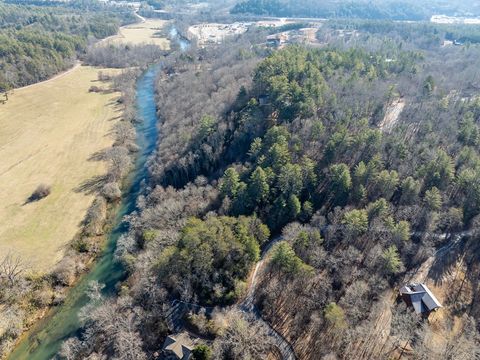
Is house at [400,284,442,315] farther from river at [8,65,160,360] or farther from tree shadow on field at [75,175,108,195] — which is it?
tree shadow on field at [75,175,108,195]

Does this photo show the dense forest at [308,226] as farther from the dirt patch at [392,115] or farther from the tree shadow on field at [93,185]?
the tree shadow on field at [93,185]

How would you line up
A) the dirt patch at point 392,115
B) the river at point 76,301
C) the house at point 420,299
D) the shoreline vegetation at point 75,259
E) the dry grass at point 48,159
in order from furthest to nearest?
the dirt patch at point 392,115, the dry grass at point 48,159, the shoreline vegetation at point 75,259, the river at point 76,301, the house at point 420,299

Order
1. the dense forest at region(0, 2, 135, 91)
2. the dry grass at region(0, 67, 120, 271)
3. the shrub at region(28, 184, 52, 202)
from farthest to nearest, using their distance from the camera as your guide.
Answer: the dense forest at region(0, 2, 135, 91)
the shrub at region(28, 184, 52, 202)
the dry grass at region(0, 67, 120, 271)

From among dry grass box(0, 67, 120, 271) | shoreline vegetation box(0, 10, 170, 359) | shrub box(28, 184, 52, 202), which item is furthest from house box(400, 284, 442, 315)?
shrub box(28, 184, 52, 202)

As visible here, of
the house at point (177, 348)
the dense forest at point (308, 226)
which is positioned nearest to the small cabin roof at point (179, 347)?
the house at point (177, 348)

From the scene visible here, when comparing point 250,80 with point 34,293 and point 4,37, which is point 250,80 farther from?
point 4,37
